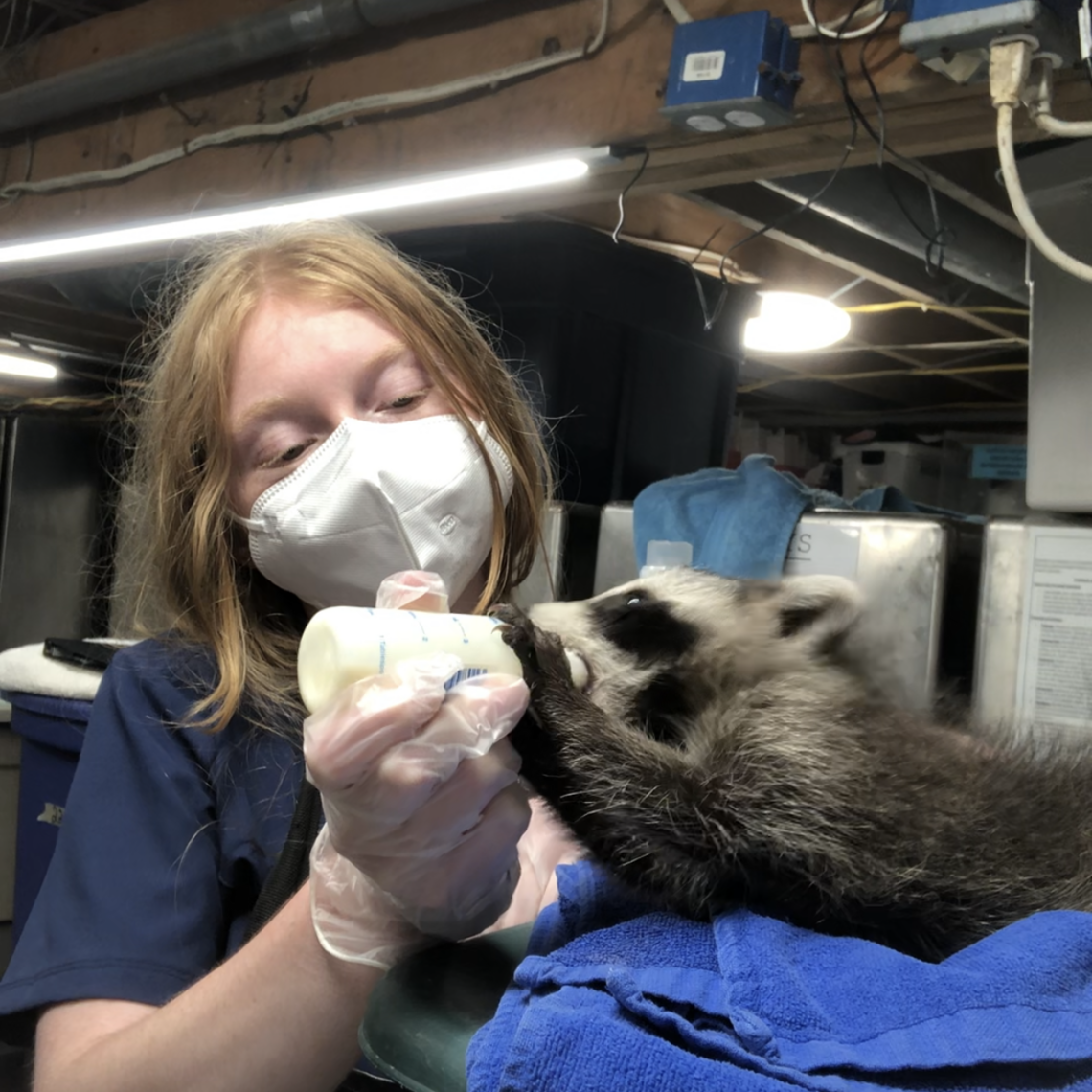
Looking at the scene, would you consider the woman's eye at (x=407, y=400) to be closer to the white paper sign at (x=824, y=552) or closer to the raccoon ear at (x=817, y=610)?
the raccoon ear at (x=817, y=610)

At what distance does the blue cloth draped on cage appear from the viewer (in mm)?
581

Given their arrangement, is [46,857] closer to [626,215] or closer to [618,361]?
[618,361]

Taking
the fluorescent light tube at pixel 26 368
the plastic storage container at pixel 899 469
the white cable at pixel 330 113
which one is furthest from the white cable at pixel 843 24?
the fluorescent light tube at pixel 26 368

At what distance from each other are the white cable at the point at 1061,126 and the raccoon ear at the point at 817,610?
648mm

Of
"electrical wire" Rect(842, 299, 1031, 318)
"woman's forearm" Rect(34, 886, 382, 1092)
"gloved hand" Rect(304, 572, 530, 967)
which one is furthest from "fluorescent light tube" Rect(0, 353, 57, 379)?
"gloved hand" Rect(304, 572, 530, 967)

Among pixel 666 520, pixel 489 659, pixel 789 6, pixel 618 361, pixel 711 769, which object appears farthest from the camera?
pixel 618 361

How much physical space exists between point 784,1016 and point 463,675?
339mm

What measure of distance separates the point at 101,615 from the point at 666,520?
10.6 feet

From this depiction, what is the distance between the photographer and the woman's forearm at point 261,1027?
924mm

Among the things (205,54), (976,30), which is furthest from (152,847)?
(205,54)

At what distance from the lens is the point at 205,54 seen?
2.24m

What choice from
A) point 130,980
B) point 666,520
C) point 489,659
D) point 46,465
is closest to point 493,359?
point 666,520

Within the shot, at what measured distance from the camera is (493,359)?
162cm

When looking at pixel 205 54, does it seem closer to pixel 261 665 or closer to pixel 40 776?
pixel 261 665
